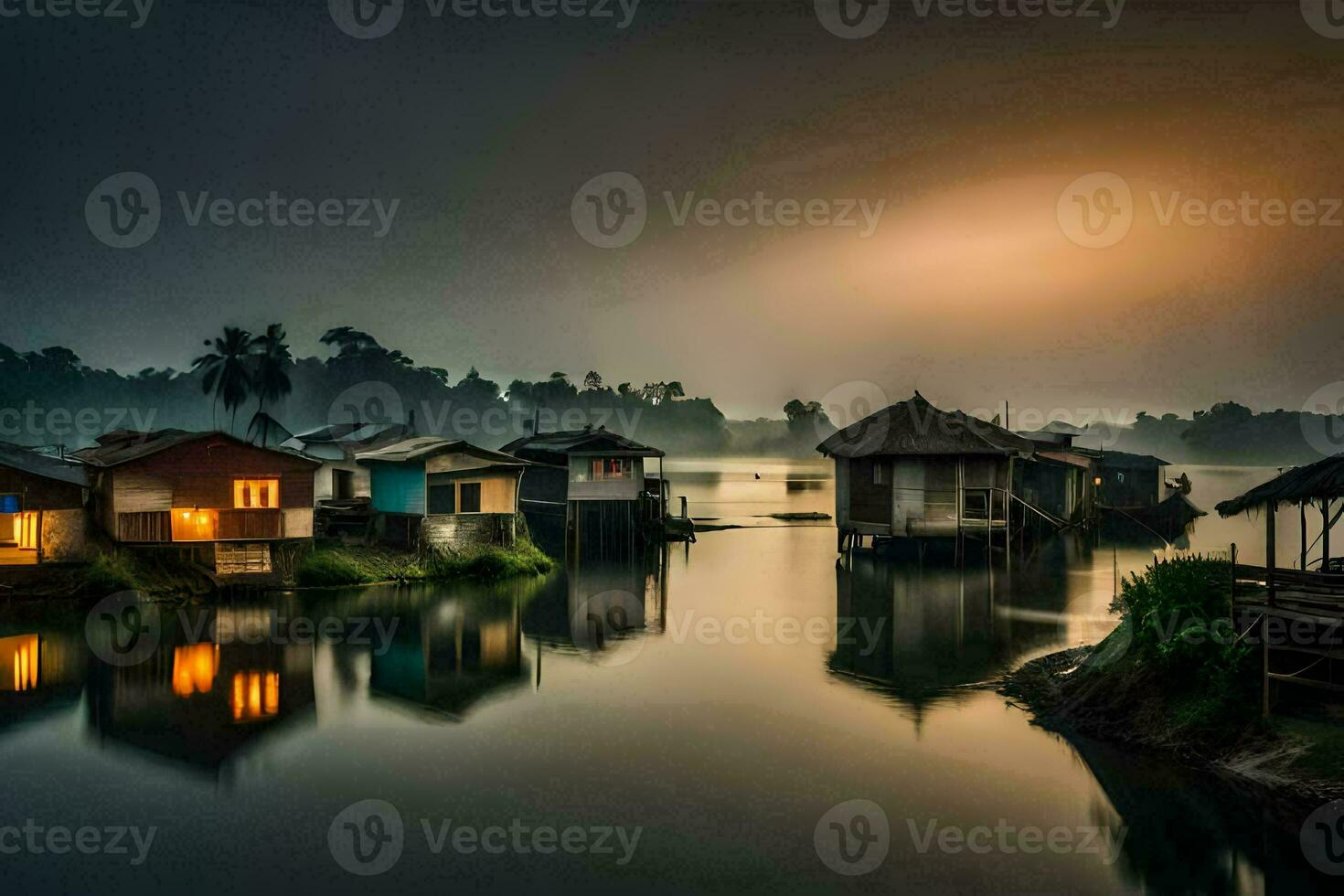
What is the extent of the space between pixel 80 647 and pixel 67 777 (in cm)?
897

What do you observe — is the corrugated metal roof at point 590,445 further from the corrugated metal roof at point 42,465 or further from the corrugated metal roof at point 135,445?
the corrugated metal roof at point 42,465

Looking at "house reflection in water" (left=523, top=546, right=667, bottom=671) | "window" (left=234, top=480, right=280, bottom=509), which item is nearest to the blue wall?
"window" (left=234, top=480, right=280, bottom=509)

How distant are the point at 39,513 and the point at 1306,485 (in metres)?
31.7

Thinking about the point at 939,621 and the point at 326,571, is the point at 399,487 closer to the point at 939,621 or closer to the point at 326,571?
the point at 326,571

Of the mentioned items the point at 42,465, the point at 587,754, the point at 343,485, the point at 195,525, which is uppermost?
the point at 42,465

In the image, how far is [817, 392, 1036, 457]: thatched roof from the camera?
3894 centimetres

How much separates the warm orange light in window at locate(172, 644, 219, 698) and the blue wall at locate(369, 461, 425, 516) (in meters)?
12.2

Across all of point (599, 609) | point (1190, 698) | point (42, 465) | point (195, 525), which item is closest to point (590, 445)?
point (599, 609)

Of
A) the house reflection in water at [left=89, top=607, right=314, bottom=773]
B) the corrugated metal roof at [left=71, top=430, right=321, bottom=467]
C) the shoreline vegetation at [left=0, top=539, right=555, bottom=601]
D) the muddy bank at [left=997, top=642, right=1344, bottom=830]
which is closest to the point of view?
the muddy bank at [left=997, top=642, right=1344, bottom=830]

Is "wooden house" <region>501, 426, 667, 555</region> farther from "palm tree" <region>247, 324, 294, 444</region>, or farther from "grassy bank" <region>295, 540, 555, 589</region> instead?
"palm tree" <region>247, 324, 294, 444</region>

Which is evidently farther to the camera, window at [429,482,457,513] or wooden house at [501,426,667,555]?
wooden house at [501,426,667,555]

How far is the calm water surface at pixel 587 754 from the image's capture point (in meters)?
12.1

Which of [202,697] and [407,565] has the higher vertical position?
[407,565]

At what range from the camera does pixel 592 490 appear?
4484 centimetres
